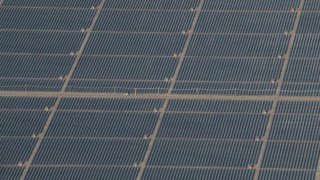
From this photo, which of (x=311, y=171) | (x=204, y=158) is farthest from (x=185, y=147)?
(x=311, y=171)

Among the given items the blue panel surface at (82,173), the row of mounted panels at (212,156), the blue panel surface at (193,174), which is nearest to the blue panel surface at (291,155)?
the row of mounted panels at (212,156)

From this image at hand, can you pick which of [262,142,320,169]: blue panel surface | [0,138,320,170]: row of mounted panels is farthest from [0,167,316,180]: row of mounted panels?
[262,142,320,169]: blue panel surface

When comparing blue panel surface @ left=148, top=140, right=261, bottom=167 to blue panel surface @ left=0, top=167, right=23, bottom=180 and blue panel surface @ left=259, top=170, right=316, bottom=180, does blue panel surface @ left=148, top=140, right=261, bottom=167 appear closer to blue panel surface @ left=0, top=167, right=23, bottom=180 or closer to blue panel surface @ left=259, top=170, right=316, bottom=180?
blue panel surface @ left=259, top=170, right=316, bottom=180

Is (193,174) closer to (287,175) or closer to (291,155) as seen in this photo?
(287,175)

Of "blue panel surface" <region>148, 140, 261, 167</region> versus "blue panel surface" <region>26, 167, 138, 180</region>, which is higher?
"blue panel surface" <region>26, 167, 138, 180</region>

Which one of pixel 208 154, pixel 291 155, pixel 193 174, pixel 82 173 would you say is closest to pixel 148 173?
pixel 193 174

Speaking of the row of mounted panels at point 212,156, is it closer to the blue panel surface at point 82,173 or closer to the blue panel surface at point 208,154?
the blue panel surface at point 208,154
